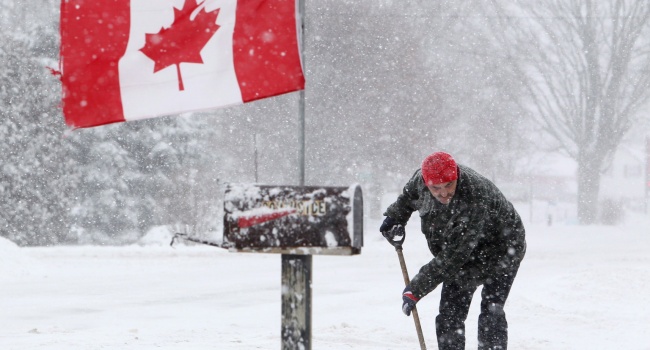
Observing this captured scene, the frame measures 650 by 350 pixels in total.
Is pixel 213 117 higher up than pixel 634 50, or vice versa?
pixel 634 50

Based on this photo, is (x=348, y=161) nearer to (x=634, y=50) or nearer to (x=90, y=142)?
(x=90, y=142)

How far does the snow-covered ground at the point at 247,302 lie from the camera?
7.16m

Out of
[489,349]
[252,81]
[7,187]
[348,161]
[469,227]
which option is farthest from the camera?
[348,161]

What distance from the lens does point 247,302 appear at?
33.8ft

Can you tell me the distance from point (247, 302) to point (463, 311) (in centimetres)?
560

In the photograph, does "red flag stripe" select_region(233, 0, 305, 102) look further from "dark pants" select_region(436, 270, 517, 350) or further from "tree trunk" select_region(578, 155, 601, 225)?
"tree trunk" select_region(578, 155, 601, 225)

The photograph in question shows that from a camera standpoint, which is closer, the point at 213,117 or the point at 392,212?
the point at 392,212

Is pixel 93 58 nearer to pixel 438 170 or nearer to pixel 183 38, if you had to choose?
pixel 183 38

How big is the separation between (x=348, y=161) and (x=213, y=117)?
6435 millimetres

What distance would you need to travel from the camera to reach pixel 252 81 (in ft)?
12.7

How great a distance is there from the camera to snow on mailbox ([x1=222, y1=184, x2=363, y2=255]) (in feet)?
11.4

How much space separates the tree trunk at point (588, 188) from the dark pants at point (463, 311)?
2966 centimetres

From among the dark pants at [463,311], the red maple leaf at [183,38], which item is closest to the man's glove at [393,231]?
the dark pants at [463,311]

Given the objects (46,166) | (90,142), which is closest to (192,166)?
(90,142)
